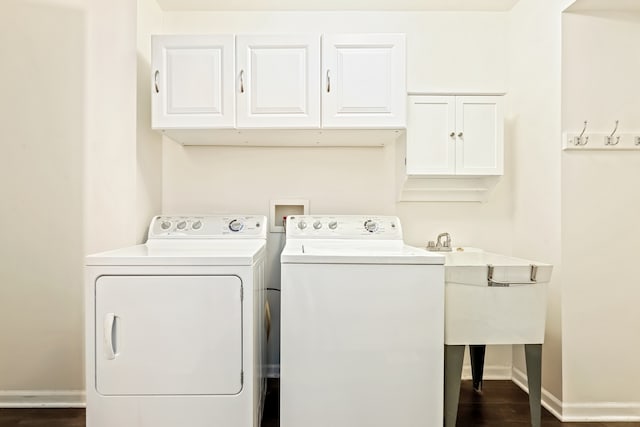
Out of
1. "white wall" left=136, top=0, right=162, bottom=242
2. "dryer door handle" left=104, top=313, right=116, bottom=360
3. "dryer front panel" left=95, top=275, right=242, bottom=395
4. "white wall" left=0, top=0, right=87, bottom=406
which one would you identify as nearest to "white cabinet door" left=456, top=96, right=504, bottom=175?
"dryer front panel" left=95, top=275, right=242, bottom=395

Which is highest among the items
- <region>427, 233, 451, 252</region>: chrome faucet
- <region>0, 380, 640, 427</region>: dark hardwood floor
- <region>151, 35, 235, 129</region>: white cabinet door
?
<region>151, 35, 235, 129</region>: white cabinet door

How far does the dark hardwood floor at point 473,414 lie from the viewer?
1909mm

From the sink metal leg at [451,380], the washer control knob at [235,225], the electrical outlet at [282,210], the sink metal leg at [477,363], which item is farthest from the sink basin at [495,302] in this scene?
the washer control knob at [235,225]

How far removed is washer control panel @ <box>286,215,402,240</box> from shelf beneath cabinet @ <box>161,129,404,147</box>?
0.50m

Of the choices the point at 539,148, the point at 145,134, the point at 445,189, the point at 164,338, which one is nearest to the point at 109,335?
the point at 164,338

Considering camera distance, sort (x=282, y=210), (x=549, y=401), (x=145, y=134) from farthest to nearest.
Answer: (x=282, y=210), (x=145, y=134), (x=549, y=401)

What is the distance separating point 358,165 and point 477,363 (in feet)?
4.88

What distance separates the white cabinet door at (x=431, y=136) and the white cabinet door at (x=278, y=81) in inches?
24.2

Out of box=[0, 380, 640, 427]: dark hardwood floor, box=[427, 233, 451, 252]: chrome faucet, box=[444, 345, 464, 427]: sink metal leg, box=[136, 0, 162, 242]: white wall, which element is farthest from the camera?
box=[427, 233, 451, 252]: chrome faucet

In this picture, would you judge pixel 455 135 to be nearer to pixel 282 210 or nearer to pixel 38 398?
pixel 282 210

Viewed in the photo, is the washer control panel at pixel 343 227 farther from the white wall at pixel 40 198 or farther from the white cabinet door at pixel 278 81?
the white wall at pixel 40 198

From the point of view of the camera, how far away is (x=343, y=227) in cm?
221

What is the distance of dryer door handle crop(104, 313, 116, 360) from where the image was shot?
1.49 metres

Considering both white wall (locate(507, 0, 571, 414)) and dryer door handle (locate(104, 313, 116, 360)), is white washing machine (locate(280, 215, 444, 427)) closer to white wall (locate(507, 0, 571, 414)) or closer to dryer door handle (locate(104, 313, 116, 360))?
dryer door handle (locate(104, 313, 116, 360))
